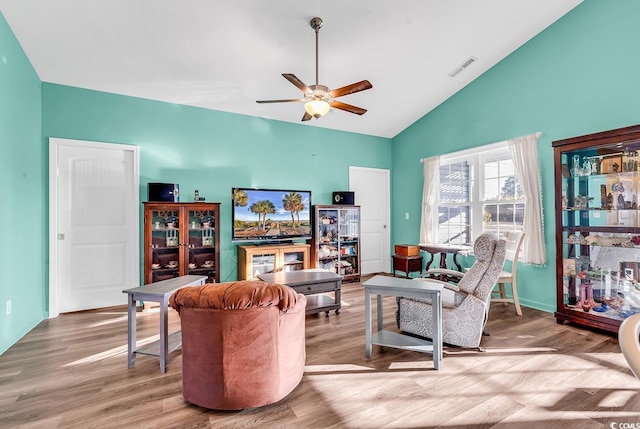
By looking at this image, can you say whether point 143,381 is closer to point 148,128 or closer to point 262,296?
point 262,296

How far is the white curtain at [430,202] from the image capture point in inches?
213

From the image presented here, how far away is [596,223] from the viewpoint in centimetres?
324

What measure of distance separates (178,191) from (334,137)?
287 cm

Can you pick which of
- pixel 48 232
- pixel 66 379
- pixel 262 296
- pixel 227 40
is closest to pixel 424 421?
pixel 262 296

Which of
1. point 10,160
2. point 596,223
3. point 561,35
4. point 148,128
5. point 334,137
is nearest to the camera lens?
point 10,160

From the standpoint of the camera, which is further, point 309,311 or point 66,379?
point 309,311

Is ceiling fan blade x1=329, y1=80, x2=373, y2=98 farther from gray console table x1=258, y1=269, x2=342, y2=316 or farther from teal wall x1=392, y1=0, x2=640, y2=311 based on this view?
teal wall x1=392, y1=0, x2=640, y2=311

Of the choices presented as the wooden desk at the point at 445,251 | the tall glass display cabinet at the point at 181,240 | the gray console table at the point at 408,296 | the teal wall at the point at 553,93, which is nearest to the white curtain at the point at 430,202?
the wooden desk at the point at 445,251

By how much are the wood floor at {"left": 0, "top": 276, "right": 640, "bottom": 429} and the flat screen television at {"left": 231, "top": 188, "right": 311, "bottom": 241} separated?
200 cm

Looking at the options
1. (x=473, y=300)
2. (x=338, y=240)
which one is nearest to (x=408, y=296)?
(x=473, y=300)

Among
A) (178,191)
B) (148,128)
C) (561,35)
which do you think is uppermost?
(561,35)

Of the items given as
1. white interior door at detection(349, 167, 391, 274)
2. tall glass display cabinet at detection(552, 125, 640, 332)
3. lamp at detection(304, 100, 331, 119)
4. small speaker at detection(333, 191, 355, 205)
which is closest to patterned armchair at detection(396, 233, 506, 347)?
tall glass display cabinet at detection(552, 125, 640, 332)

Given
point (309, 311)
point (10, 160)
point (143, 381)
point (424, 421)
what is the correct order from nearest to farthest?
point (424, 421) < point (143, 381) < point (10, 160) < point (309, 311)

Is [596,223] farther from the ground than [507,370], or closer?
farther from the ground
